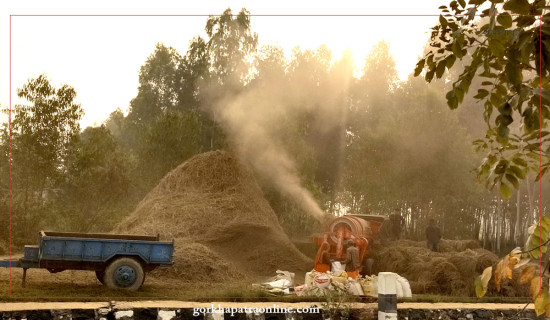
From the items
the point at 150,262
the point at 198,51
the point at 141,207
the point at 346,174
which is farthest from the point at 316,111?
the point at 150,262

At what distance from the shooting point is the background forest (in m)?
28.9

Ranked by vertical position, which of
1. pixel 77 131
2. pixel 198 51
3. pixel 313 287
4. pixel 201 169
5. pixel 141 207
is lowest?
pixel 313 287

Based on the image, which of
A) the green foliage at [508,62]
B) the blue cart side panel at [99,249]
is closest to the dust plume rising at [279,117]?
the blue cart side panel at [99,249]

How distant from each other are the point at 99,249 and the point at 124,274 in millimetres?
885

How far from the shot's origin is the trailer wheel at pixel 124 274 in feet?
50.2

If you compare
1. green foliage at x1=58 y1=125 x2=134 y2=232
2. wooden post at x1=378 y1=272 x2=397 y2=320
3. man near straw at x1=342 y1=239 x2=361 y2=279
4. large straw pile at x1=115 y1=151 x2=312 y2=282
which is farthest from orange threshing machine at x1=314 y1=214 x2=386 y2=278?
green foliage at x1=58 y1=125 x2=134 y2=232

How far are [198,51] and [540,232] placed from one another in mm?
43328

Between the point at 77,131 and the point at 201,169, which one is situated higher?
the point at 77,131

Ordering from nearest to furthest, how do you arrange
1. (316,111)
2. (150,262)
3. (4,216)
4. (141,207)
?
(150,262)
(141,207)
(4,216)
(316,111)

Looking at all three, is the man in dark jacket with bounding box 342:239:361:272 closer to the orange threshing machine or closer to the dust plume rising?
the orange threshing machine

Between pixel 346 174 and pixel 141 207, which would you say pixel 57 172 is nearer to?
pixel 141 207

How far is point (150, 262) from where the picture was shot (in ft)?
51.0

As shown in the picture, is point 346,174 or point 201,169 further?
point 346,174

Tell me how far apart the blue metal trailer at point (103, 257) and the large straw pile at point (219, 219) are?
3.71 m
